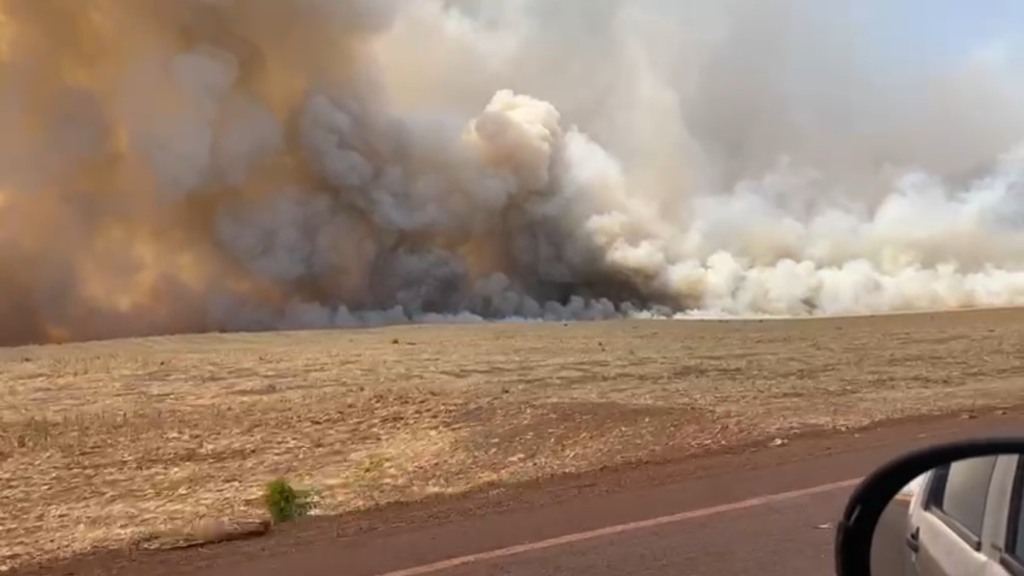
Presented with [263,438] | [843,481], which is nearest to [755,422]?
[843,481]

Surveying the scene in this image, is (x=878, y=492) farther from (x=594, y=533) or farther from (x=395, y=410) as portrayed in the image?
Result: (x=395, y=410)

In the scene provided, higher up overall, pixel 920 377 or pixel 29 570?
pixel 920 377

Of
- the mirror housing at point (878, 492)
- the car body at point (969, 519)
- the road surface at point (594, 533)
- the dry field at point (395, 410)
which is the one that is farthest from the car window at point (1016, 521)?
the dry field at point (395, 410)

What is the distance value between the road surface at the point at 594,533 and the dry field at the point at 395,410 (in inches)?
41.2

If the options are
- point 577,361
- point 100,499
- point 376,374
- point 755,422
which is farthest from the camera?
point 577,361

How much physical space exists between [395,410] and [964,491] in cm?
1130

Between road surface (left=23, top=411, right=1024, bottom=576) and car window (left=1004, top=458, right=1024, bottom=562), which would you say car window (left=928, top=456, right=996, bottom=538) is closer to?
car window (left=1004, top=458, right=1024, bottom=562)

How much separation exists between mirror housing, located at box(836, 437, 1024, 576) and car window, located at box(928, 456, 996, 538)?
0.9 inches

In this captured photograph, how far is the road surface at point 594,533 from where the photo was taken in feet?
19.4

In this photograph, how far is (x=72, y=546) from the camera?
25.3 ft

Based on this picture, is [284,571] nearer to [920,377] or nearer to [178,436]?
[178,436]

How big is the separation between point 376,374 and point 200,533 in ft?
34.4

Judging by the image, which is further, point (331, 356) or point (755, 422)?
point (331, 356)

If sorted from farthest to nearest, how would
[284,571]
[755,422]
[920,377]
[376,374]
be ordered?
[376,374] < [920,377] < [755,422] < [284,571]
